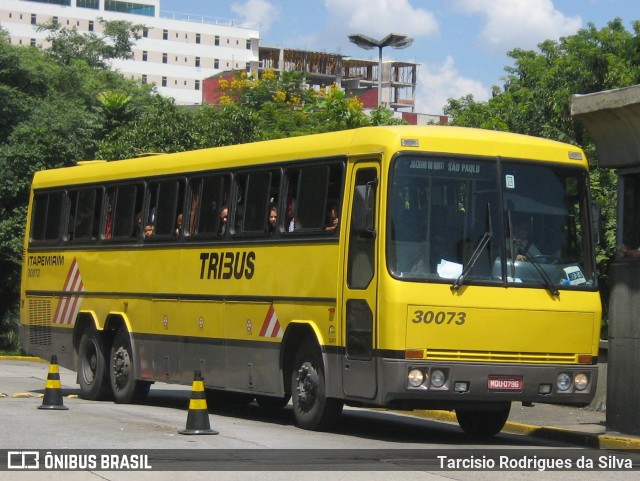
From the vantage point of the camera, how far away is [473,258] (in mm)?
13836

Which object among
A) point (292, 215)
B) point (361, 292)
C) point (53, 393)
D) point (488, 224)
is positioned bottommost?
point (53, 393)

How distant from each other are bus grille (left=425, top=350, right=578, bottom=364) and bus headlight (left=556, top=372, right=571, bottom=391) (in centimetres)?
14

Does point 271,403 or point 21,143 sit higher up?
point 21,143

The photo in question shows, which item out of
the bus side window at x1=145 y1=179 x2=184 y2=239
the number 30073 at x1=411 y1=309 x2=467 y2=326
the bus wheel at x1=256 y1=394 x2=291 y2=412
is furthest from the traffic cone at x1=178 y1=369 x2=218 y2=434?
the bus side window at x1=145 y1=179 x2=184 y2=239

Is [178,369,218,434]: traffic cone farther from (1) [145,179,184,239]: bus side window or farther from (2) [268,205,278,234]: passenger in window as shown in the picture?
(1) [145,179,184,239]: bus side window

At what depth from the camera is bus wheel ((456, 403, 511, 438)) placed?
15.5m

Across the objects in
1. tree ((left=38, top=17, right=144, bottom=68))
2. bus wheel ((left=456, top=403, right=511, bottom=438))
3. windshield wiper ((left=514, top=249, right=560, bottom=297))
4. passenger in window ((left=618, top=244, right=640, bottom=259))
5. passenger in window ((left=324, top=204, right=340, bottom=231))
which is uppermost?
tree ((left=38, top=17, right=144, bottom=68))

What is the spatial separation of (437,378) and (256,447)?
1974 millimetres

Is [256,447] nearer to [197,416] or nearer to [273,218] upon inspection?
[197,416]

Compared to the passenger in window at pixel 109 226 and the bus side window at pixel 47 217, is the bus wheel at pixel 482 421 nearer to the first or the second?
the passenger in window at pixel 109 226

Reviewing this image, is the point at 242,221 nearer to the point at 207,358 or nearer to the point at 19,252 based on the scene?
the point at 207,358

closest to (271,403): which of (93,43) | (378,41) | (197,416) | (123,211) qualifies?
→ (123,211)

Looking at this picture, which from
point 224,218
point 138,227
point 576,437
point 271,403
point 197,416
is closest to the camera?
point 197,416

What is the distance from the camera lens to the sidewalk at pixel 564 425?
1478 centimetres
